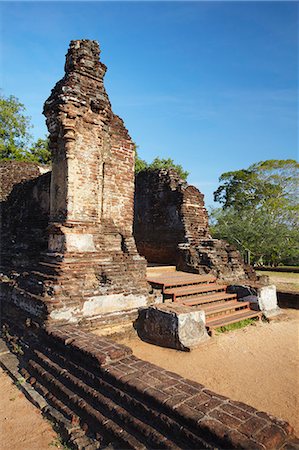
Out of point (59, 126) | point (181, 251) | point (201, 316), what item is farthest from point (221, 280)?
point (59, 126)

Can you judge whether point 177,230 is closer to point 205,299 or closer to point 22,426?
point 205,299

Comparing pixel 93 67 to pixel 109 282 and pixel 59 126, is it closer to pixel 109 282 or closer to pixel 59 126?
pixel 59 126

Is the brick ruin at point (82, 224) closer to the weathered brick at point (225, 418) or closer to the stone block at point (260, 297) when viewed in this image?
the stone block at point (260, 297)

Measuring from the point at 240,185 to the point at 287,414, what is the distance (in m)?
24.1

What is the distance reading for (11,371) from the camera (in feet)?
13.8

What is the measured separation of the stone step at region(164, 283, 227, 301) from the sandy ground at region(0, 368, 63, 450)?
11.5 feet

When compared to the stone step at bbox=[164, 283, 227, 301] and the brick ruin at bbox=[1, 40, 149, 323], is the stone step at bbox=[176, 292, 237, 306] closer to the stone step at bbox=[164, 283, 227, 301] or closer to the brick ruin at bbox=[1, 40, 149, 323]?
the stone step at bbox=[164, 283, 227, 301]

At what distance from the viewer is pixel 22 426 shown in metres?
3.06

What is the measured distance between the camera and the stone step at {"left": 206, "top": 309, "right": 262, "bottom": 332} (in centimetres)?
579

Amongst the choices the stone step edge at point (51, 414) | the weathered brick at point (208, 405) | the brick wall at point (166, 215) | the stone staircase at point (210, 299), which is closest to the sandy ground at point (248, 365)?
the stone staircase at point (210, 299)

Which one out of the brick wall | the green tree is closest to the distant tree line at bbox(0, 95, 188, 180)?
the green tree

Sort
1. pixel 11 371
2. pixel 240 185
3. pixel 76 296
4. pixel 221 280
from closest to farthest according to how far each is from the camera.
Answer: pixel 11 371 → pixel 76 296 → pixel 221 280 → pixel 240 185

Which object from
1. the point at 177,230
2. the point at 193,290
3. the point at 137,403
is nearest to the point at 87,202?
the point at 193,290

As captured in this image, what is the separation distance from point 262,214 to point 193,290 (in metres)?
14.1
